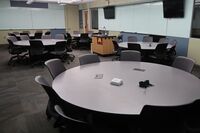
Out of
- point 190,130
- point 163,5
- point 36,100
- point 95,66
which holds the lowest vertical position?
point 36,100

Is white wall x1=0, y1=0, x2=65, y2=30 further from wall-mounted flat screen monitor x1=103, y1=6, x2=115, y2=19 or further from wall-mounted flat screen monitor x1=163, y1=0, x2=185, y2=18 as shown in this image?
wall-mounted flat screen monitor x1=163, y1=0, x2=185, y2=18

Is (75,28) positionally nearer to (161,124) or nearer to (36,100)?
(36,100)

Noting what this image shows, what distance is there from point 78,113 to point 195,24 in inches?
216

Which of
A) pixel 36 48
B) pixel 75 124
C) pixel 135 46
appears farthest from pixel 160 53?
pixel 75 124

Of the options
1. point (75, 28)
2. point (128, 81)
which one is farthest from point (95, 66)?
point (75, 28)

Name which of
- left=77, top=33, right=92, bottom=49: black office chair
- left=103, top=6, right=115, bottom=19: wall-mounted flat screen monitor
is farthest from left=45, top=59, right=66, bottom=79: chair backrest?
left=103, top=6, right=115, bottom=19: wall-mounted flat screen monitor

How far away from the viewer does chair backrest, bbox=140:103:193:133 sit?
4.45 ft

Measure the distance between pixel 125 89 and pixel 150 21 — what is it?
615 centimetres

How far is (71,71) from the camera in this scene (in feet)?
9.13

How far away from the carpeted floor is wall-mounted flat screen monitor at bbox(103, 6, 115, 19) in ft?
19.0

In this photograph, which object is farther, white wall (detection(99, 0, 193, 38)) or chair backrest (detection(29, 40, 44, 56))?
white wall (detection(99, 0, 193, 38))

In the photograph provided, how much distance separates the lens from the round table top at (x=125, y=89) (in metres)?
1.65

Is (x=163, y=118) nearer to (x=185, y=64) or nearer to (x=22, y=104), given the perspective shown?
(x=185, y=64)

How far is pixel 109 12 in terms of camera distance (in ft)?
32.3
